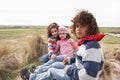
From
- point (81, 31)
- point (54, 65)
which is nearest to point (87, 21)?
point (81, 31)

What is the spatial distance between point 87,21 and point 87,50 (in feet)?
1.10

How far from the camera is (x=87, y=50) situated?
12.1 feet

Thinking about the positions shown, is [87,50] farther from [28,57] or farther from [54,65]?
[28,57]

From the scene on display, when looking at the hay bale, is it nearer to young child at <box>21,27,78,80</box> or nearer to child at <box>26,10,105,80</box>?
young child at <box>21,27,78,80</box>

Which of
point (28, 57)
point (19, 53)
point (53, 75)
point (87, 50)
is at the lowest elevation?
point (28, 57)

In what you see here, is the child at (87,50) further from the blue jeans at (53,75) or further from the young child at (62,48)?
the young child at (62,48)

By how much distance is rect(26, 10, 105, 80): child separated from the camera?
3.65 m

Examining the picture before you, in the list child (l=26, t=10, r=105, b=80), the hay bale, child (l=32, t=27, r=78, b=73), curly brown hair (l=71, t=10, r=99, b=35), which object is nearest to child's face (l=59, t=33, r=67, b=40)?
child (l=32, t=27, r=78, b=73)

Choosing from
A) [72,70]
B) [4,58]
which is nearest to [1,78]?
[4,58]

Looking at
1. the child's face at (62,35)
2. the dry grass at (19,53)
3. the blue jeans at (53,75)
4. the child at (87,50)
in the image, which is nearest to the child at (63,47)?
the child's face at (62,35)

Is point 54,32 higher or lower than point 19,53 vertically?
higher

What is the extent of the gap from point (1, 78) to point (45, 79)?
3147 mm

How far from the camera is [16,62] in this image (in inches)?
369

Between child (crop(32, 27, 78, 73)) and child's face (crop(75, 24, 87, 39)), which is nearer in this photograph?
child's face (crop(75, 24, 87, 39))
